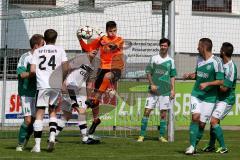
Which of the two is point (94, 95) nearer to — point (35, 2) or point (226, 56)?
point (226, 56)

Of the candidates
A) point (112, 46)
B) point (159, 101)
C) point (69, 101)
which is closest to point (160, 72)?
point (159, 101)

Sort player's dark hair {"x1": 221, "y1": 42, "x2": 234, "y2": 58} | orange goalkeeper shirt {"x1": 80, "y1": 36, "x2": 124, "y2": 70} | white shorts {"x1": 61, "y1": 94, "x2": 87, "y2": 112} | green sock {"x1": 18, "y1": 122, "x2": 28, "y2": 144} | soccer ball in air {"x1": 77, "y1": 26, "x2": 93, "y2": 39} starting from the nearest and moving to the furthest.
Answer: green sock {"x1": 18, "y1": 122, "x2": 28, "y2": 144} → player's dark hair {"x1": 221, "y1": 42, "x2": 234, "y2": 58} → white shorts {"x1": 61, "y1": 94, "x2": 87, "y2": 112} → orange goalkeeper shirt {"x1": 80, "y1": 36, "x2": 124, "y2": 70} → soccer ball in air {"x1": 77, "y1": 26, "x2": 93, "y2": 39}

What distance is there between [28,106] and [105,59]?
357 centimetres

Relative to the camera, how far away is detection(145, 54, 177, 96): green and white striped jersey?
690 inches

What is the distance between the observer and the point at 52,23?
76.6 feet

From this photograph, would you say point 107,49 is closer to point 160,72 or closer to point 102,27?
point 160,72

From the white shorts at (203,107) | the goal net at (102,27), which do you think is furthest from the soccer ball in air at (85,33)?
the white shorts at (203,107)

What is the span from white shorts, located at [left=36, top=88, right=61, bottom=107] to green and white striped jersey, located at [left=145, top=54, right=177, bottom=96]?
4.15 m

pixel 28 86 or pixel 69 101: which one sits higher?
pixel 28 86

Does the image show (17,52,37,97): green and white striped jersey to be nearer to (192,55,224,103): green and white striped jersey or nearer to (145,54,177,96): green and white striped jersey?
(192,55,224,103): green and white striped jersey

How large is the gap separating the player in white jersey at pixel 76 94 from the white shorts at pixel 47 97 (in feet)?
8.71

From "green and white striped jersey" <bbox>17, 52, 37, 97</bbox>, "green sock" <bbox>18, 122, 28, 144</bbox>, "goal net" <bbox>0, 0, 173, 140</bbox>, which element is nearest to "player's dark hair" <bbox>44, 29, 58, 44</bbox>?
"green and white striped jersey" <bbox>17, 52, 37, 97</bbox>

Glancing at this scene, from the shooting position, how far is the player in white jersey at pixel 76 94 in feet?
55.6

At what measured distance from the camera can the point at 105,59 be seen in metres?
17.6
